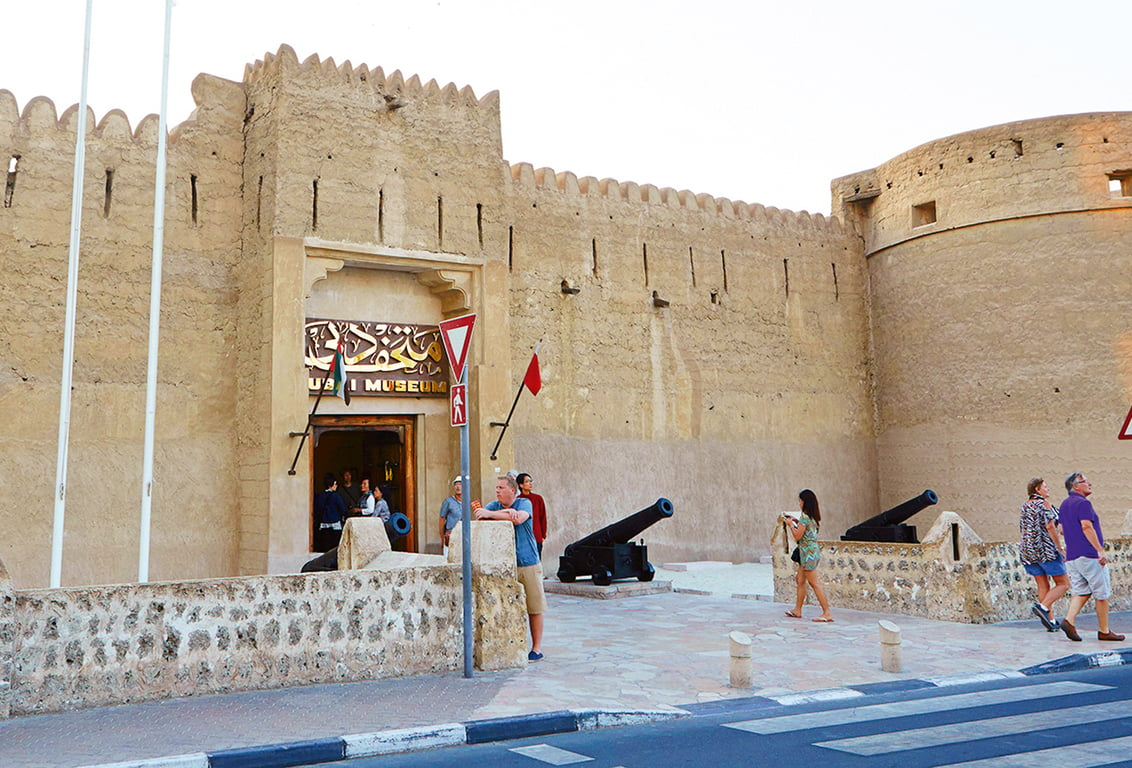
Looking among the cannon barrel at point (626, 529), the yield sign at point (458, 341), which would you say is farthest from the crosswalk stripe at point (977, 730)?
the cannon barrel at point (626, 529)

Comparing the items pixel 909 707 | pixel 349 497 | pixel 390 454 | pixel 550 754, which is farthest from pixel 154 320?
pixel 909 707

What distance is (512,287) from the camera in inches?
623

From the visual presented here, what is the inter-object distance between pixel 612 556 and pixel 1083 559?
601cm

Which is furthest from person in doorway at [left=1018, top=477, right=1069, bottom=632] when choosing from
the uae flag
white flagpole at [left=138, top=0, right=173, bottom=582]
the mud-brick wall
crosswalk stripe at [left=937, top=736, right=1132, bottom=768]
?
white flagpole at [left=138, top=0, right=173, bottom=582]

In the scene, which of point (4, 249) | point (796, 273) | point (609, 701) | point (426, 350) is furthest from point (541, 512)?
point (796, 273)

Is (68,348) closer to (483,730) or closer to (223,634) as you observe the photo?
(223,634)

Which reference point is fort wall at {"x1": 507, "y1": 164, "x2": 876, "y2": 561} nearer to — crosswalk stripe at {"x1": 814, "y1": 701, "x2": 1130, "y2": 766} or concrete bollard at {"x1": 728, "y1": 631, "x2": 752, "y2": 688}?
concrete bollard at {"x1": 728, "y1": 631, "x2": 752, "y2": 688}

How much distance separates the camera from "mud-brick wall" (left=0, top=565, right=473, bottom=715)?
587cm

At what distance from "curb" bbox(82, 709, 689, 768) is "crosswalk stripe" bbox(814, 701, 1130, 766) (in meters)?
1.23

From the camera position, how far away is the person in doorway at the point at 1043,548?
9016 mm

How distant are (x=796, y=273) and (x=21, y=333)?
13923 mm

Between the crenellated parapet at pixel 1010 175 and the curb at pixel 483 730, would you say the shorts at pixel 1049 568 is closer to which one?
the curb at pixel 483 730

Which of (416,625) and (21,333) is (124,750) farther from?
(21,333)

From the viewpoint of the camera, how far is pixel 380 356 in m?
14.2
